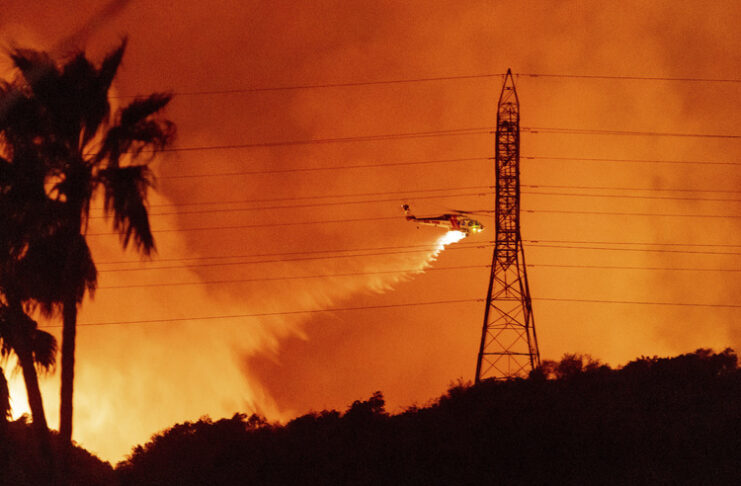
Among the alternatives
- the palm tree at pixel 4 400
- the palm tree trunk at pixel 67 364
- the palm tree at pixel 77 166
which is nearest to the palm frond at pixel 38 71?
the palm tree at pixel 77 166

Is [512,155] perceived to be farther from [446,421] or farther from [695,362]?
[446,421]

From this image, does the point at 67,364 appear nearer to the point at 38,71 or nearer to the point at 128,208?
the point at 128,208

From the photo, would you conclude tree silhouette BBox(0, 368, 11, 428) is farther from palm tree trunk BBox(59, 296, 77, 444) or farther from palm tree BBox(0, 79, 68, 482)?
palm tree trunk BBox(59, 296, 77, 444)

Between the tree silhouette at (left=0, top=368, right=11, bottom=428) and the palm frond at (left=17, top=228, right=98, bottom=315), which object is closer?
the palm frond at (left=17, top=228, right=98, bottom=315)

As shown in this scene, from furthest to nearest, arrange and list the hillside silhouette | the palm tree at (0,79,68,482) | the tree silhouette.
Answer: the tree silhouette → the hillside silhouette → the palm tree at (0,79,68,482)

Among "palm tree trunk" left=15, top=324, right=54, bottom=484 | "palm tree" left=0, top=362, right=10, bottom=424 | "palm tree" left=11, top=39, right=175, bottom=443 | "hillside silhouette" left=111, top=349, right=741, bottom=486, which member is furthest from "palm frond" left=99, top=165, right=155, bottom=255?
"palm tree" left=0, top=362, right=10, bottom=424

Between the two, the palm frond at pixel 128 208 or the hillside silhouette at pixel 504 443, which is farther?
the hillside silhouette at pixel 504 443

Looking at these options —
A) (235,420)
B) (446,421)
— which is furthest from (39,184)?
(235,420)

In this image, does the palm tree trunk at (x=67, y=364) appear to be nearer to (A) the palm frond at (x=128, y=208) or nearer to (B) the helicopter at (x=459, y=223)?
(A) the palm frond at (x=128, y=208)

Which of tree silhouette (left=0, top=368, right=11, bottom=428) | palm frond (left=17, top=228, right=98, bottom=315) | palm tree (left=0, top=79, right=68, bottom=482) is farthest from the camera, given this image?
tree silhouette (left=0, top=368, right=11, bottom=428)
